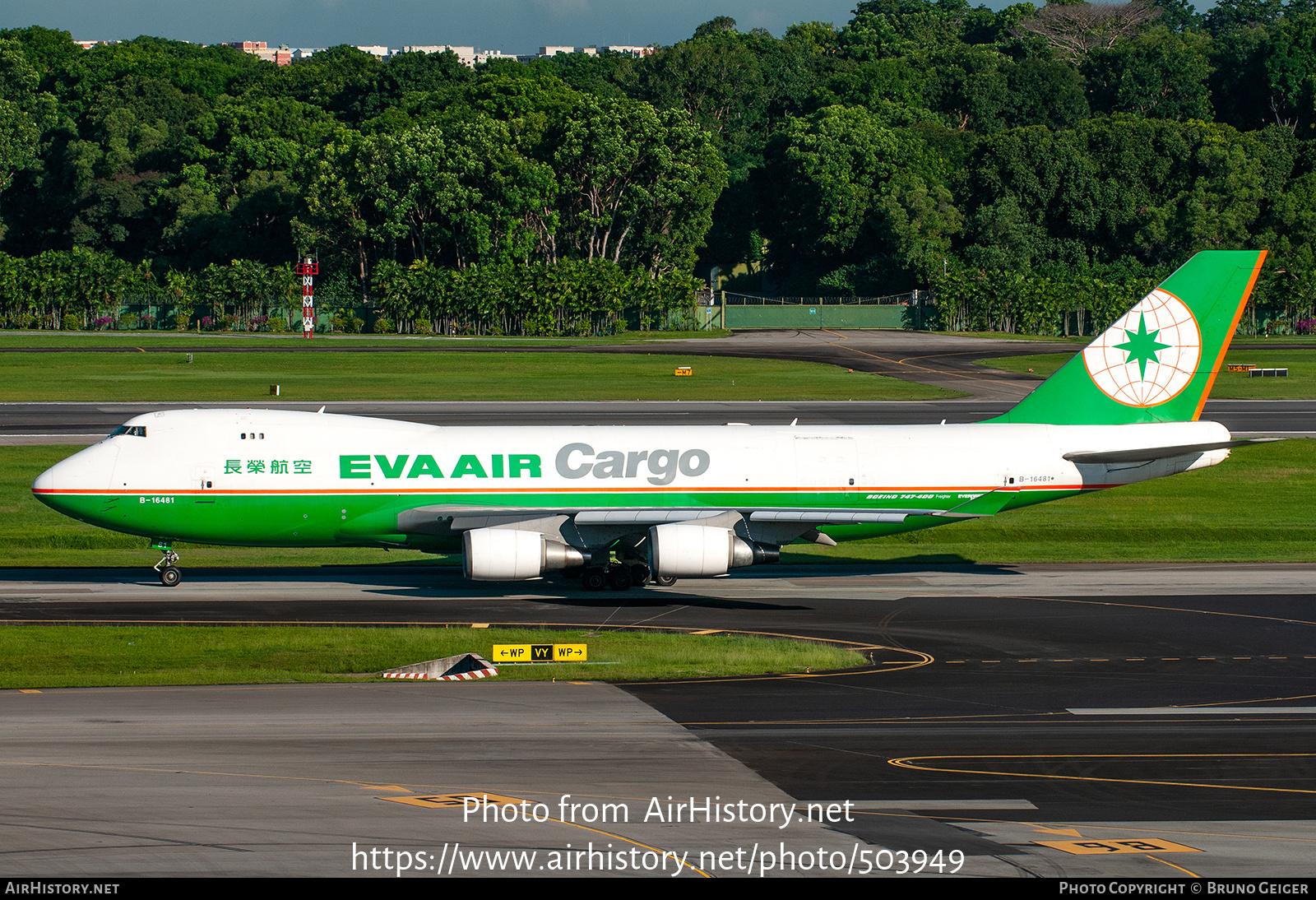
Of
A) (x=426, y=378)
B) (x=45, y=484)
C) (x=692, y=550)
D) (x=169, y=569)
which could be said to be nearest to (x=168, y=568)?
(x=169, y=569)

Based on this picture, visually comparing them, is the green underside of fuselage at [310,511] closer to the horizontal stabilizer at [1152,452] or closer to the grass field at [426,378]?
Answer: the horizontal stabilizer at [1152,452]

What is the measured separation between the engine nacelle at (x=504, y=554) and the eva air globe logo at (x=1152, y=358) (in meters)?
17.7

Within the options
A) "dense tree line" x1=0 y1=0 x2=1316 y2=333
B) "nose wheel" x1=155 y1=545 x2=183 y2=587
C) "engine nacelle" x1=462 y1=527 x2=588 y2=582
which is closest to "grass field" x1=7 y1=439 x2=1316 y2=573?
"nose wheel" x1=155 y1=545 x2=183 y2=587

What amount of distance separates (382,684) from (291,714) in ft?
9.54

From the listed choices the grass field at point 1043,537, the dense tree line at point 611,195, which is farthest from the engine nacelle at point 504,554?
the dense tree line at point 611,195

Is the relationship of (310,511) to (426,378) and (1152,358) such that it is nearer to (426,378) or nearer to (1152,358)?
(1152,358)

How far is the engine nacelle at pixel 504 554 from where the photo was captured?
33.6m

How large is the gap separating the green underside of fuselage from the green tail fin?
665 centimetres

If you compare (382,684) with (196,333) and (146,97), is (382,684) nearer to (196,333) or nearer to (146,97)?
Answer: (196,333)

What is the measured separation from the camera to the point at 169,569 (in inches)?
1457

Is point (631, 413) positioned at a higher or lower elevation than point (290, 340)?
lower

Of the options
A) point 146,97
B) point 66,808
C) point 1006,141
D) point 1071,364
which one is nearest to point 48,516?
point 66,808

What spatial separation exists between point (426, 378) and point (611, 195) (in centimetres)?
7077

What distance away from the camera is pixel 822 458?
3738 centimetres
